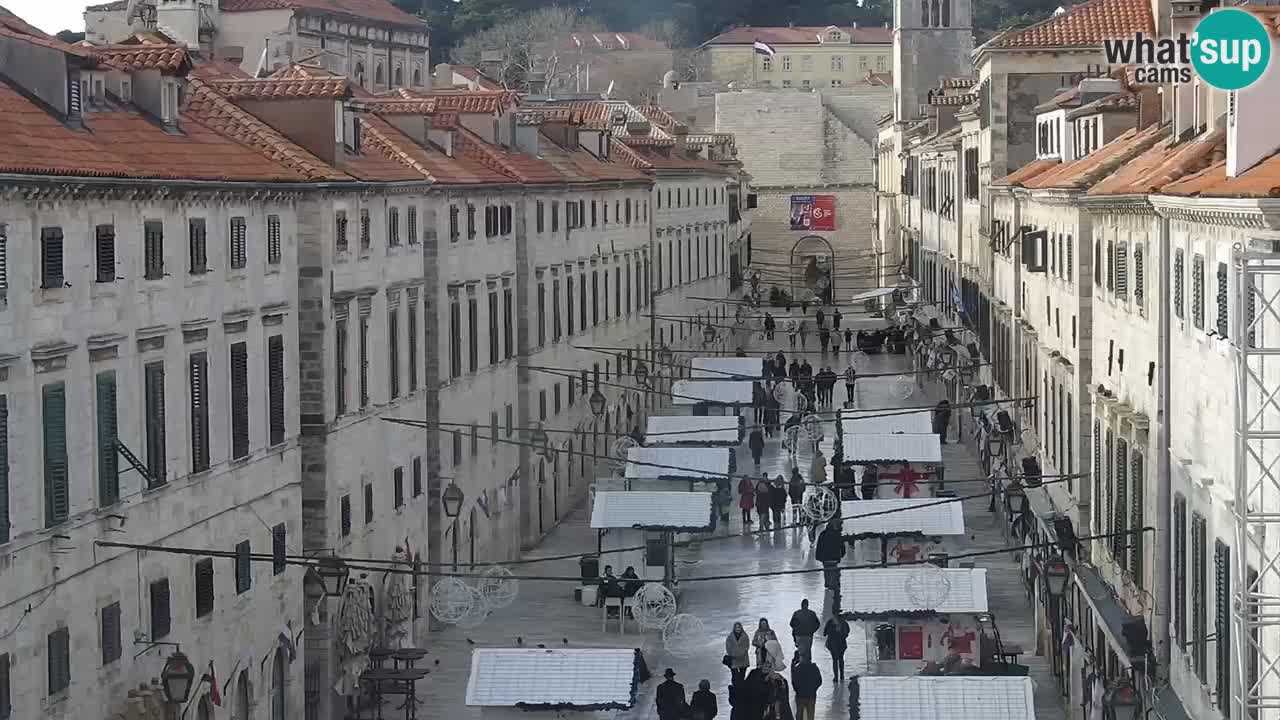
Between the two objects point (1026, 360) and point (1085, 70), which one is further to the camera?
point (1085, 70)

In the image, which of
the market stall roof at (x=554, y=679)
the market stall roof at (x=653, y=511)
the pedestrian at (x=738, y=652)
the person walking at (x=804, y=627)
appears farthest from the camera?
the market stall roof at (x=653, y=511)

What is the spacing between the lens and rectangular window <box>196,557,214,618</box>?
92.1 ft

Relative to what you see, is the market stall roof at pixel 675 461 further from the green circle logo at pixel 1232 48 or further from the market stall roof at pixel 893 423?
the green circle logo at pixel 1232 48

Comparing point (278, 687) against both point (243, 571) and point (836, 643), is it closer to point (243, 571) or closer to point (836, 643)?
point (243, 571)

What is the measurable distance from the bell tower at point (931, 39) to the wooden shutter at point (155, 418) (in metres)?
103

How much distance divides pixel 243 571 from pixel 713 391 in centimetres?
3307

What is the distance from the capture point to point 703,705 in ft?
101

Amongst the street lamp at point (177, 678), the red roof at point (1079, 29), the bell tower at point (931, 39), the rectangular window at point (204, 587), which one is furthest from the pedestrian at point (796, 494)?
the bell tower at point (931, 39)

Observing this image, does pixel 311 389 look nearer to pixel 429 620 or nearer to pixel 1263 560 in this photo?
pixel 429 620

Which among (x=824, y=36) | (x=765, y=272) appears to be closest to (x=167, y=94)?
(x=765, y=272)

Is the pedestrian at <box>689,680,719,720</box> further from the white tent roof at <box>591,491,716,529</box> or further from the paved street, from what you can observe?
the white tent roof at <box>591,491,716,529</box>

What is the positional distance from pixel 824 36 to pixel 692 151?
85324mm

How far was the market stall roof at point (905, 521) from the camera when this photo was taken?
3875 centimetres

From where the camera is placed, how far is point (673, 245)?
8125 cm
